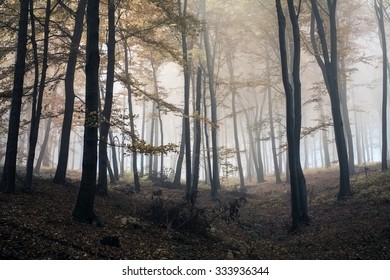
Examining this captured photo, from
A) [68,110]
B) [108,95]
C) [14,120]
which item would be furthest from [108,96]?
[14,120]

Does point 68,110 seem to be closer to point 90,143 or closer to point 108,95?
point 108,95

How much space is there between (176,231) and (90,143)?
3.51 metres

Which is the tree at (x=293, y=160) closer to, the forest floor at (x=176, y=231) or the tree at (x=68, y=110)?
the forest floor at (x=176, y=231)

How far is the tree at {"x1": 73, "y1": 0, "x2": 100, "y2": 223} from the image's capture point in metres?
8.37

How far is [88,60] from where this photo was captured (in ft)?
28.2

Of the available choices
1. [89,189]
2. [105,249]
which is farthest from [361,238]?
[89,189]

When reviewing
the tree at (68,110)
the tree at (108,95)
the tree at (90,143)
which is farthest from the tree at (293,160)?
the tree at (68,110)

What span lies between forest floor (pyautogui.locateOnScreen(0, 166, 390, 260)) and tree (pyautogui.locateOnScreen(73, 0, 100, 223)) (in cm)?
40

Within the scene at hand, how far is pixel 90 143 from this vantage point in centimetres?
851

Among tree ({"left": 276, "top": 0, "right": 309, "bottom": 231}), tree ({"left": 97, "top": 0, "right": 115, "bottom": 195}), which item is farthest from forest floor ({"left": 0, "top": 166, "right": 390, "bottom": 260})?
tree ({"left": 97, "top": 0, "right": 115, "bottom": 195})

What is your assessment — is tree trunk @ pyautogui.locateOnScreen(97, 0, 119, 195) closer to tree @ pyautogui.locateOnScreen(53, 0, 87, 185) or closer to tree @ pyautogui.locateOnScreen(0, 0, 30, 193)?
tree @ pyautogui.locateOnScreen(53, 0, 87, 185)

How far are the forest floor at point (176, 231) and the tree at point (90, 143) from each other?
40 cm

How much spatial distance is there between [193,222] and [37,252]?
4689mm
